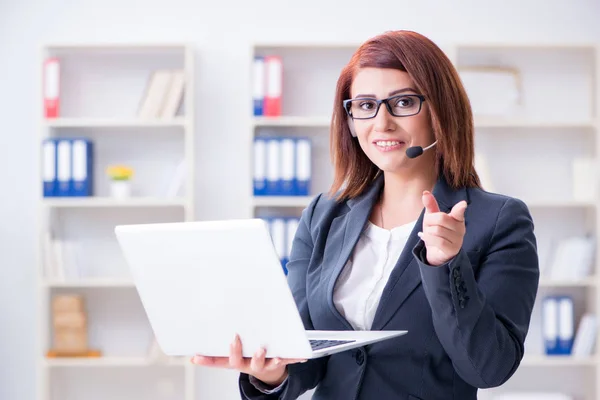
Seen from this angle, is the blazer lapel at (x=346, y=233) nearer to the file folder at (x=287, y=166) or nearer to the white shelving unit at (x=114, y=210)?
the file folder at (x=287, y=166)

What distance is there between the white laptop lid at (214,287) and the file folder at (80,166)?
2.90 m

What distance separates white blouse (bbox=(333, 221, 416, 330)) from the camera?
151 centimetres

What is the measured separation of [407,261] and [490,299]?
0.16m

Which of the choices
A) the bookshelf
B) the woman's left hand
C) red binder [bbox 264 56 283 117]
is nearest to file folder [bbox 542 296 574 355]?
the bookshelf

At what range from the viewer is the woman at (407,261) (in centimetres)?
131

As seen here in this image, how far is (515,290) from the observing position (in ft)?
4.48

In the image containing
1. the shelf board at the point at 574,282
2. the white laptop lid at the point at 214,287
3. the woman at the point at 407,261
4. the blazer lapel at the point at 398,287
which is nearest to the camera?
the white laptop lid at the point at 214,287

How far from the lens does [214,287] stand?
4.18 ft

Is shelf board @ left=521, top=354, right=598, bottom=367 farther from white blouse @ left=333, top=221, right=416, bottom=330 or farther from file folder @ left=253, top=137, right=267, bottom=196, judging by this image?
white blouse @ left=333, top=221, right=416, bottom=330

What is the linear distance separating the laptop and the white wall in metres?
3.03

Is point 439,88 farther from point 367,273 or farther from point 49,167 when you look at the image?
point 49,167

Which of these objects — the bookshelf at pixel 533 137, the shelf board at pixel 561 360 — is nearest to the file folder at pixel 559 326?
the shelf board at pixel 561 360

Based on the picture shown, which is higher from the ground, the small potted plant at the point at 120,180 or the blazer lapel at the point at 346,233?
the small potted plant at the point at 120,180

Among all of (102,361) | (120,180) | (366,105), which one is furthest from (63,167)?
(366,105)
